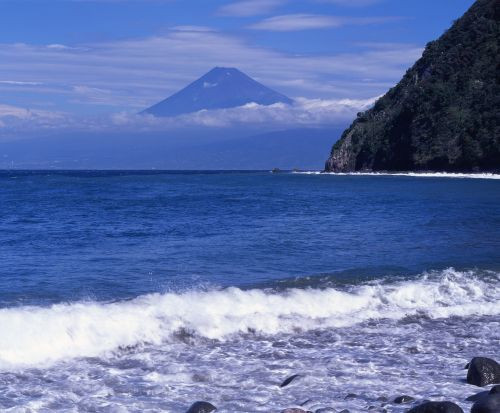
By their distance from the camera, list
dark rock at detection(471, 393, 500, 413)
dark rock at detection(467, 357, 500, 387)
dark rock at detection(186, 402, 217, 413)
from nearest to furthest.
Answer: dark rock at detection(471, 393, 500, 413) < dark rock at detection(186, 402, 217, 413) < dark rock at detection(467, 357, 500, 387)

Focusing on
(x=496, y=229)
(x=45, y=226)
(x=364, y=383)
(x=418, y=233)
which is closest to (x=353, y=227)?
(x=418, y=233)

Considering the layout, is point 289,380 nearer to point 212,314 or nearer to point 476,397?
point 476,397

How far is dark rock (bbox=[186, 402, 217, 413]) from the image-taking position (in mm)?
8984

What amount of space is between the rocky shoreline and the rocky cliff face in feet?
317

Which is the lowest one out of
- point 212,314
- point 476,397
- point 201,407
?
point 201,407

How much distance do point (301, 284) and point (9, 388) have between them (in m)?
9.04

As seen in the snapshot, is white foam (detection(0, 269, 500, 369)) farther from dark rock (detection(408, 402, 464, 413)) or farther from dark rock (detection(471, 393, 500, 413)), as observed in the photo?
dark rock (detection(471, 393, 500, 413))

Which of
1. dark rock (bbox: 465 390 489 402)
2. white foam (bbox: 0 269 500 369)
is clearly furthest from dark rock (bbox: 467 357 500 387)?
white foam (bbox: 0 269 500 369)

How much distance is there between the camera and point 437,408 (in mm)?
8641

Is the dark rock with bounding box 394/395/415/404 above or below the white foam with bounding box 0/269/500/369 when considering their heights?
below

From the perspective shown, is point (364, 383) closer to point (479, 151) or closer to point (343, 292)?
point (343, 292)

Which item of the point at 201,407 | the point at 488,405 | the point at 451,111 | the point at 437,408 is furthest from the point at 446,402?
the point at 451,111

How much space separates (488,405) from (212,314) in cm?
656

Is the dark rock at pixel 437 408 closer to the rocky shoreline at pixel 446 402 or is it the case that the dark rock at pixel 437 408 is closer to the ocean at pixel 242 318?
the rocky shoreline at pixel 446 402
